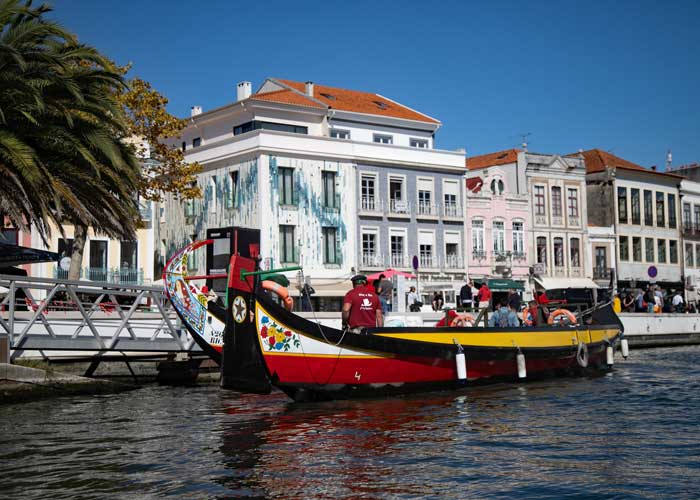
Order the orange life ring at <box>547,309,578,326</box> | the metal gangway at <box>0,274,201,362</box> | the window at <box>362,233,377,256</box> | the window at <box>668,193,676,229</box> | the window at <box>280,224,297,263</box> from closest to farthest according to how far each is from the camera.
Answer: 1. the metal gangway at <box>0,274,201,362</box>
2. the orange life ring at <box>547,309,578,326</box>
3. the window at <box>280,224,297,263</box>
4. the window at <box>362,233,377,256</box>
5. the window at <box>668,193,676,229</box>

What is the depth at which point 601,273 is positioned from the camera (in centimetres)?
5759

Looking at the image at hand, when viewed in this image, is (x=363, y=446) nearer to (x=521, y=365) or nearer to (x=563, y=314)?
(x=521, y=365)

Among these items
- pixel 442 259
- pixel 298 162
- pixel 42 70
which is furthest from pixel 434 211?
pixel 42 70

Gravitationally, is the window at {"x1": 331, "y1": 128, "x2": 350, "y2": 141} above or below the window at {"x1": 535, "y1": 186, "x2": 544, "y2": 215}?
above

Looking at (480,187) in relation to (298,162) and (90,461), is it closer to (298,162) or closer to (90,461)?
(298,162)

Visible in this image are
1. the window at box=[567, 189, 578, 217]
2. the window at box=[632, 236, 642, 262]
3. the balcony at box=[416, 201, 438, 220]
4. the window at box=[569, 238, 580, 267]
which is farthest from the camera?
the window at box=[632, 236, 642, 262]

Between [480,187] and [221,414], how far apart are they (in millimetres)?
39476

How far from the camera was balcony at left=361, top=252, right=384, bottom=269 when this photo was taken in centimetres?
4675

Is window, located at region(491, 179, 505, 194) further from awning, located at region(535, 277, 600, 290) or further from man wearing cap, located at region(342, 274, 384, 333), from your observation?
man wearing cap, located at region(342, 274, 384, 333)

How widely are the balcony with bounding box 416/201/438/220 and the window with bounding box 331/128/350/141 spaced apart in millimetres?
5547

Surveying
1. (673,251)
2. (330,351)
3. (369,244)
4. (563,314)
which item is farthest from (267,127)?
(673,251)

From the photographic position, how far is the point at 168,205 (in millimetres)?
50531

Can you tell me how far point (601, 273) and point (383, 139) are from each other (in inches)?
656

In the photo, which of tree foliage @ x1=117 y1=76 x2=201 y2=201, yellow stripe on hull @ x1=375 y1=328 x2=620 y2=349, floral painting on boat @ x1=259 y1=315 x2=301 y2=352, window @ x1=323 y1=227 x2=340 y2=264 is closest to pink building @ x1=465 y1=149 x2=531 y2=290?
window @ x1=323 y1=227 x2=340 y2=264
